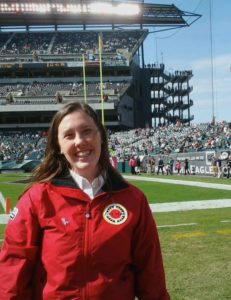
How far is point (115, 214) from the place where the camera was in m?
2.40

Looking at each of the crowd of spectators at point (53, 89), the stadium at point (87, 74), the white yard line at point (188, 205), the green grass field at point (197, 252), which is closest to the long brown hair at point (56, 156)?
the green grass field at point (197, 252)

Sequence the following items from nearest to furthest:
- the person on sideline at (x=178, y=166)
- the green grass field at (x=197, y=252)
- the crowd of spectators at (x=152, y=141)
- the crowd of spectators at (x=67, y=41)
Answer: the green grass field at (x=197, y=252) → the person on sideline at (x=178, y=166) → the crowd of spectators at (x=152, y=141) → the crowd of spectators at (x=67, y=41)

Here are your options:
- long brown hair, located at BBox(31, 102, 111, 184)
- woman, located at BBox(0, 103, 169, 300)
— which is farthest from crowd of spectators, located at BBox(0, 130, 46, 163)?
woman, located at BBox(0, 103, 169, 300)

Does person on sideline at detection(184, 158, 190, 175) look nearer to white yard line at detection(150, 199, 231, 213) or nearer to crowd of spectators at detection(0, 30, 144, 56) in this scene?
white yard line at detection(150, 199, 231, 213)

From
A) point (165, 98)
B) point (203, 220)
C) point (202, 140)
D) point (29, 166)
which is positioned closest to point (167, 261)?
point (203, 220)

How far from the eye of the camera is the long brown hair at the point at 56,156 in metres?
2.54

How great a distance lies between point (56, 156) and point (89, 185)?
0.92 ft

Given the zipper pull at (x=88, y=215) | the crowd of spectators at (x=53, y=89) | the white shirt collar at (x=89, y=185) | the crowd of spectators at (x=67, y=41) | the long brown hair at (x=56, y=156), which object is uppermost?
the crowd of spectators at (x=67, y=41)

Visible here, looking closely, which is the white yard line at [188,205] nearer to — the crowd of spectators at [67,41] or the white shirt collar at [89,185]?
the white shirt collar at [89,185]

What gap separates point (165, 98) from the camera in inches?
3278

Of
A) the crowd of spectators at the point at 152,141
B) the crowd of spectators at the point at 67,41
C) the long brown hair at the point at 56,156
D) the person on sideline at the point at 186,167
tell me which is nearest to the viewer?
the long brown hair at the point at 56,156

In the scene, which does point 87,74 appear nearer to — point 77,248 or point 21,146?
point 21,146

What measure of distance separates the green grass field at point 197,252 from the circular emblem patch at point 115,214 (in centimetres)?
286

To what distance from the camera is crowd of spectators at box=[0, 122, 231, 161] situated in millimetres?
36781
